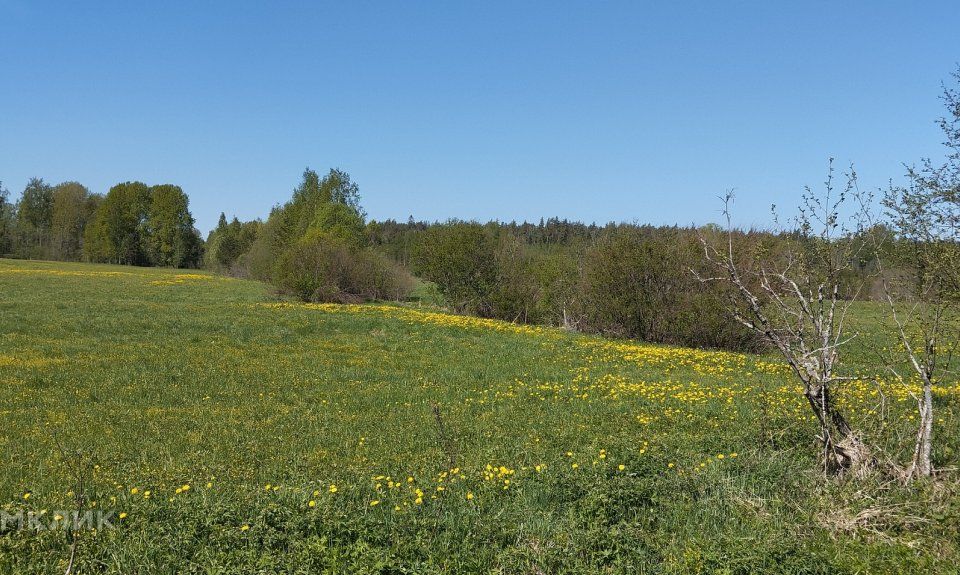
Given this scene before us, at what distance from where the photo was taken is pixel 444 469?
6.57m

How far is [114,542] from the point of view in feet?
14.4

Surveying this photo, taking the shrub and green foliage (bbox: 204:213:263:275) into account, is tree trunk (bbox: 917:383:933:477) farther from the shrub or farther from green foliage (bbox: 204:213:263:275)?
green foliage (bbox: 204:213:263:275)

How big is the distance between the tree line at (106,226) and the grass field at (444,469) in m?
76.2

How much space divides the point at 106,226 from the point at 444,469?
90.5 m

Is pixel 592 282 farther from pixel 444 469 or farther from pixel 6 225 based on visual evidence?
pixel 6 225

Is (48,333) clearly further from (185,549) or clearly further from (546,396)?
(185,549)

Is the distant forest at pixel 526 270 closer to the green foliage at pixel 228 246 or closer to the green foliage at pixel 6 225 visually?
the green foliage at pixel 228 246

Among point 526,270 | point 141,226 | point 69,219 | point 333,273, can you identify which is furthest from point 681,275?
point 69,219

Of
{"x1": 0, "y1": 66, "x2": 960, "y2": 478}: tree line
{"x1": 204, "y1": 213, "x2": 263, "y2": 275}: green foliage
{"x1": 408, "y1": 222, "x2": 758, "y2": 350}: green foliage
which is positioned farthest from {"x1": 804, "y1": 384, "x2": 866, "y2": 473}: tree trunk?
{"x1": 204, "y1": 213, "x2": 263, "y2": 275}: green foliage

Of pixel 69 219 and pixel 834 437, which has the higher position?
pixel 69 219

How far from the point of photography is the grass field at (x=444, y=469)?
426cm

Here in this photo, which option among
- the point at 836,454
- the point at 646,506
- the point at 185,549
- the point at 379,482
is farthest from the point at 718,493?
the point at 185,549

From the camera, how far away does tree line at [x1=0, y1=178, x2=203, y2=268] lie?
80.7 meters

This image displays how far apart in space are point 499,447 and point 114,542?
13.9ft
